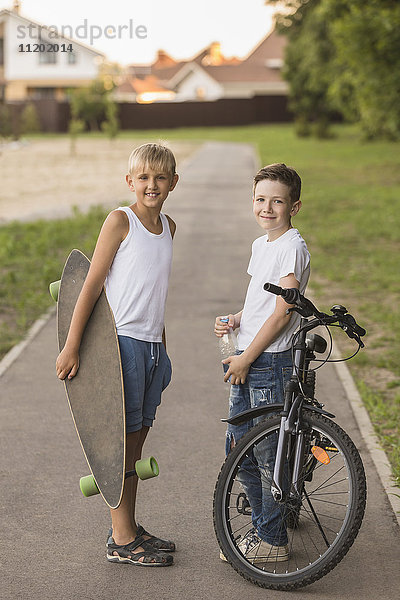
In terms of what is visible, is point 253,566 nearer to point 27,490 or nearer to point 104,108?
point 27,490

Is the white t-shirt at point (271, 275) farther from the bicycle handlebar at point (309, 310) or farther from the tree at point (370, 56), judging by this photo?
the tree at point (370, 56)

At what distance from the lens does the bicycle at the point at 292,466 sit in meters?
3.61

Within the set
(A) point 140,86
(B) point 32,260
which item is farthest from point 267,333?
(A) point 140,86

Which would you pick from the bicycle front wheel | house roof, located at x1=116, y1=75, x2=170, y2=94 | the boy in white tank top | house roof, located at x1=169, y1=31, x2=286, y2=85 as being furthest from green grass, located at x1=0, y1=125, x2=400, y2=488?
house roof, located at x1=116, y1=75, x2=170, y2=94

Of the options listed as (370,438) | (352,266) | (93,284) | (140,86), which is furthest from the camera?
(140,86)

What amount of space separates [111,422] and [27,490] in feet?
4.13

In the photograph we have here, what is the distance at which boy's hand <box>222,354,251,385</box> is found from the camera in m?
3.78

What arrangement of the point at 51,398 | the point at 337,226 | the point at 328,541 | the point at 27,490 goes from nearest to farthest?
the point at 328,541, the point at 27,490, the point at 51,398, the point at 337,226

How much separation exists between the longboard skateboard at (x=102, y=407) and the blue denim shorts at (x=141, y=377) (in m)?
0.07

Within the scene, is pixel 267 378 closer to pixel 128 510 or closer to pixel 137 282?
pixel 137 282

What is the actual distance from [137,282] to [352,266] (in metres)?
8.70

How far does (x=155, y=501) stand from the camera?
470cm

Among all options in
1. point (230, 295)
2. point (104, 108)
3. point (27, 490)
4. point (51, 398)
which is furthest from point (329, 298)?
point (104, 108)

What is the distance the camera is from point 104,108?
60.6 m
